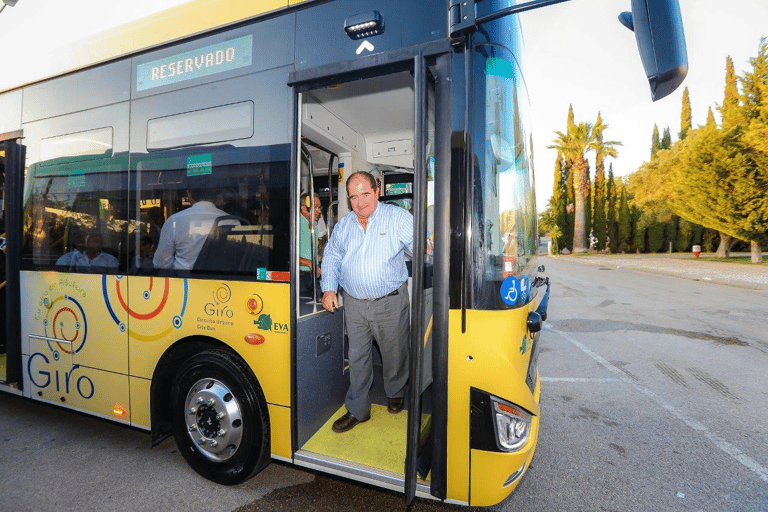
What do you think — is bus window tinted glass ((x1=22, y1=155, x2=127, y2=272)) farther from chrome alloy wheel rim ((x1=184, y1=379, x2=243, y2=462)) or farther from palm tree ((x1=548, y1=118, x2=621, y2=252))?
palm tree ((x1=548, y1=118, x2=621, y2=252))

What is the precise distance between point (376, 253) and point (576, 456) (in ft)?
7.48

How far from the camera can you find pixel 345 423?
10.1 ft

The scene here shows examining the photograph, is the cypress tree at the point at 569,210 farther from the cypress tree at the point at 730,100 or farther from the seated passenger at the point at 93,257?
the seated passenger at the point at 93,257

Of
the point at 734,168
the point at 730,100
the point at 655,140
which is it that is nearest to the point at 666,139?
the point at 655,140

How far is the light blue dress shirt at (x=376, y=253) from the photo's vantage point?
9.73 ft

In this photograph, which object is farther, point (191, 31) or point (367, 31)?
point (191, 31)

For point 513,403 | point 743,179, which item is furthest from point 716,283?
point 513,403

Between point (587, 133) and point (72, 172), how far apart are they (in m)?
42.5

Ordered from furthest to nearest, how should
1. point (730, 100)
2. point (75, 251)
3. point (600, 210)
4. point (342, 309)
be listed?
point (600, 210)
point (730, 100)
point (342, 309)
point (75, 251)

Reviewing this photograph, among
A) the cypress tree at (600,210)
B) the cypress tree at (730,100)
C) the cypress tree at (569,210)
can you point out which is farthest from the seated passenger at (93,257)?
the cypress tree at (569,210)

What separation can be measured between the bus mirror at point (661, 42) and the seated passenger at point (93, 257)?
352cm

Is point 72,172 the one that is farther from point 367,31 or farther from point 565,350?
point 565,350

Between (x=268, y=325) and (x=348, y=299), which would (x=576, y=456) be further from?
(x=268, y=325)

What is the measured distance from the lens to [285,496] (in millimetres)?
2768
